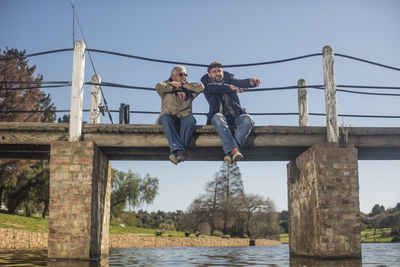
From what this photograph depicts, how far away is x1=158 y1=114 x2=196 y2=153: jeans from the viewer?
6869 mm

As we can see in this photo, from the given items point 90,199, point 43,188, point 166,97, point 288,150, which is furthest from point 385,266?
point 43,188

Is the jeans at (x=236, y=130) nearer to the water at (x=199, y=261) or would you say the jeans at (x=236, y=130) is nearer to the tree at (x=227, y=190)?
the water at (x=199, y=261)

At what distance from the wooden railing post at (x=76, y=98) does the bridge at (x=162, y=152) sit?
0.06 ft

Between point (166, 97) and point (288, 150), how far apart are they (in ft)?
9.60

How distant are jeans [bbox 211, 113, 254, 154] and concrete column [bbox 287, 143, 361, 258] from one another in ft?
5.12

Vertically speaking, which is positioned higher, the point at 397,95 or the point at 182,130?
the point at 397,95

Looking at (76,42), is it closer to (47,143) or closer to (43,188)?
(47,143)

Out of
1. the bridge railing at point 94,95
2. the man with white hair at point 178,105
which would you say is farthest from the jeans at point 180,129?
the bridge railing at point 94,95

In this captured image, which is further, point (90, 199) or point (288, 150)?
point (288, 150)

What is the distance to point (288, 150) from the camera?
27.6 feet

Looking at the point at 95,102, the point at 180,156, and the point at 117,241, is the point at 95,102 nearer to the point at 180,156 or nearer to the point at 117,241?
the point at 180,156

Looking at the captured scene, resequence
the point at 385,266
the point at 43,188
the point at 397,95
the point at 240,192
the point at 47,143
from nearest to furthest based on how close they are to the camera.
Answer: the point at 385,266, the point at 47,143, the point at 397,95, the point at 43,188, the point at 240,192

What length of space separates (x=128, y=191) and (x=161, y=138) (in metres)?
39.0

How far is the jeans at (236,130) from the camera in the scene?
6691 mm
